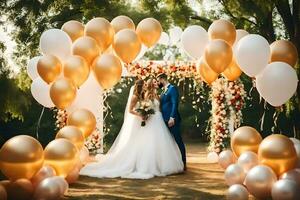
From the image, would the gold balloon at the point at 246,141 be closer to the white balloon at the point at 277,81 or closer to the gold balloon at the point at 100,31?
the white balloon at the point at 277,81

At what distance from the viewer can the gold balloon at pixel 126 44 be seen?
7.73m

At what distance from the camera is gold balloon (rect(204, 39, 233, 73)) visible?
7078 millimetres

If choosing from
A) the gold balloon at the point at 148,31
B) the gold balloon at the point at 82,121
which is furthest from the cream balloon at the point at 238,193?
the gold balloon at the point at 148,31

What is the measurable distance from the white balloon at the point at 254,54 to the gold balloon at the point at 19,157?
3341 millimetres

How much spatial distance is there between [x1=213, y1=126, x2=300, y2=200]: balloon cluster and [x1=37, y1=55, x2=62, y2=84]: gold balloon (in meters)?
3.35

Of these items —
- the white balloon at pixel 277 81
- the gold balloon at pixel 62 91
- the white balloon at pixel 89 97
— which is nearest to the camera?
the white balloon at pixel 277 81

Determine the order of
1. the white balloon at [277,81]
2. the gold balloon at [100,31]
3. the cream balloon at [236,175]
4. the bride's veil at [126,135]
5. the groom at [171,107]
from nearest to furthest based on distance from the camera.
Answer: the cream balloon at [236,175], the white balloon at [277,81], the gold balloon at [100,31], the bride's veil at [126,135], the groom at [171,107]

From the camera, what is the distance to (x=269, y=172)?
5793mm

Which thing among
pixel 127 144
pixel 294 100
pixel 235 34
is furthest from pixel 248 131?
pixel 294 100

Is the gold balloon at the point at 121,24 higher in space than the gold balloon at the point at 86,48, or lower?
higher

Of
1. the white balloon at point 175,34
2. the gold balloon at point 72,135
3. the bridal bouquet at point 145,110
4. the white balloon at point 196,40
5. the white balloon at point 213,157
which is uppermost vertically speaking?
the white balloon at point 175,34

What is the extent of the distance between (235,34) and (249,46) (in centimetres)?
103

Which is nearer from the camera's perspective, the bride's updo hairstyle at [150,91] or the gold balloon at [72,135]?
the gold balloon at [72,135]

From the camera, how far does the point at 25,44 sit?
1502cm
